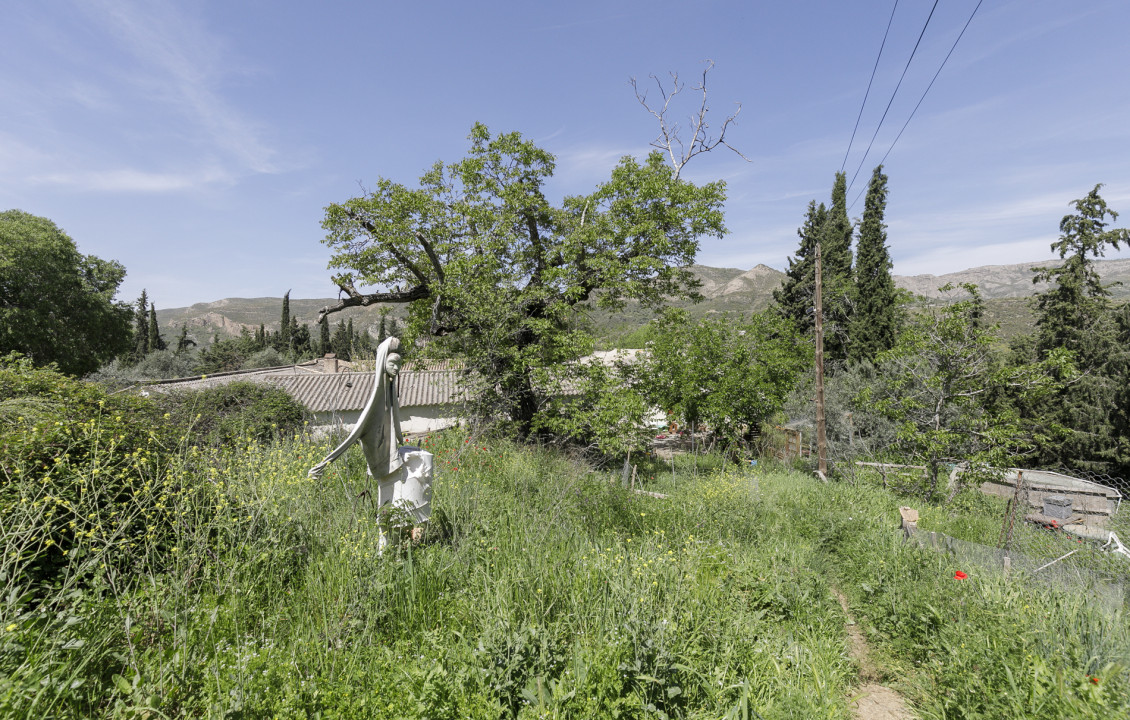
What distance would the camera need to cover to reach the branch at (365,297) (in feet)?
38.2

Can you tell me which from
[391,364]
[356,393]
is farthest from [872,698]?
[356,393]

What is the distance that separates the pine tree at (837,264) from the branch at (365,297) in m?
19.5

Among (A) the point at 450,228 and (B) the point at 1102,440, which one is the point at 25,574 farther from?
(B) the point at 1102,440

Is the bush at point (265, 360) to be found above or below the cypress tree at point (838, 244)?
below

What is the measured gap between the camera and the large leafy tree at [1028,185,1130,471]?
18141 mm

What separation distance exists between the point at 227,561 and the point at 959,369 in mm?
12277

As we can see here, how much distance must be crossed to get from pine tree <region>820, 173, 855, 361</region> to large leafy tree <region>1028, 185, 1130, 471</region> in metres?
6.95

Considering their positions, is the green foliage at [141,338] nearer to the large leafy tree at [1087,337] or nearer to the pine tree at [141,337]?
the pine tree at [141,337]

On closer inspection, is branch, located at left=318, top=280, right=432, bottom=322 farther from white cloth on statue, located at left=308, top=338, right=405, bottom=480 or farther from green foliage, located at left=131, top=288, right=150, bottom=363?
green foliage, located at left=131, top=288, right=150, bottom=363

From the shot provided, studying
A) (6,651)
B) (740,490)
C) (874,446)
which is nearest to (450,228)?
(740,490)

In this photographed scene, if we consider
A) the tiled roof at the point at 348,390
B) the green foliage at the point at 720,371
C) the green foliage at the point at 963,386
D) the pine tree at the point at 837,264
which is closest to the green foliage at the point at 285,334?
the tiled roof at the point at 348,390

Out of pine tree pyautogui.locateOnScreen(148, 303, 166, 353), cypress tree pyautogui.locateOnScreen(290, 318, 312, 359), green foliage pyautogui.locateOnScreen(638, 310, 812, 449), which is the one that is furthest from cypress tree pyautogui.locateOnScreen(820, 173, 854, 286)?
pine tree pyautogui.locateOnScreen(148, 303, 166, 353)

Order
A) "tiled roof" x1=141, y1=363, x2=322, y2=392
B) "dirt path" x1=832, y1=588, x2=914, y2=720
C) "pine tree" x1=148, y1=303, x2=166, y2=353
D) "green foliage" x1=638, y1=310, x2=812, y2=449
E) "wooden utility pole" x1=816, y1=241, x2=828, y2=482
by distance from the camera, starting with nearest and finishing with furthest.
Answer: "dirt path" x1=832, y1=588, x2=914, y2=720
"tiled roof" x1=141, y1=363, x2=322, y2=392
"wooden utility pole" x1=816, y1=241, x2=828, y2=482
"green foliage" x1=638, y1=310, x2=812, y2=449
"pine tree" x1=148, y1=303, x2=166, y2=353

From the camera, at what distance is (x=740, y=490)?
7.36 metres
